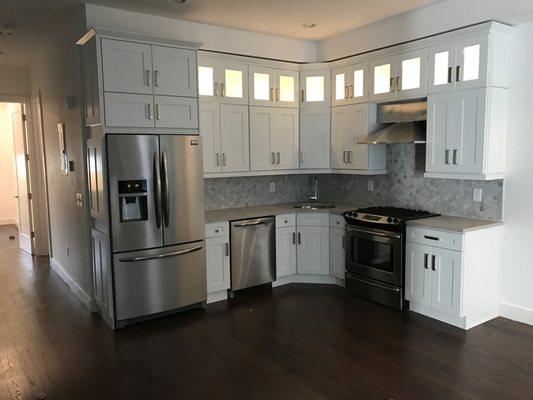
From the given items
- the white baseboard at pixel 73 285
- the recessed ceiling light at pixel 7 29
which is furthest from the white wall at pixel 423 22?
the white baseboard at pixel 73 285

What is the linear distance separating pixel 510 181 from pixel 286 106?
2576 mm

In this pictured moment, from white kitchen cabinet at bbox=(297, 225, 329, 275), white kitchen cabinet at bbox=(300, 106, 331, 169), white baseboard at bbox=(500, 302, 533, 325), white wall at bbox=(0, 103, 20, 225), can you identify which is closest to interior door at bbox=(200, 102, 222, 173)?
white kitchen cabinet at bbox=(300, 106, 331, 169)

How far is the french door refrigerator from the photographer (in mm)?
3828

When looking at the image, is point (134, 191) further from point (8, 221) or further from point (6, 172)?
point (8, 221)

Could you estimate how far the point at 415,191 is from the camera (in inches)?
186

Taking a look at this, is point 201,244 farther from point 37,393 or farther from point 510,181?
point 510,181

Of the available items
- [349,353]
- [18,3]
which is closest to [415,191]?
[349,353]

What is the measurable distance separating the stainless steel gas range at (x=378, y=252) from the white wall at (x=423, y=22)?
1.81 m

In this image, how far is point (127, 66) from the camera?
12.6ft

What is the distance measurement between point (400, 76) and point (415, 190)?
4.02ft

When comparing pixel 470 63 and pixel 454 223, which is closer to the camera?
pixel 470 63

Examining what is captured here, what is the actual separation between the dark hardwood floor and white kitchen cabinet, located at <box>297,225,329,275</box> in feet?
1.77

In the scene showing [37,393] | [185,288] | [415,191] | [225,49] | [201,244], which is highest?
[225,49]

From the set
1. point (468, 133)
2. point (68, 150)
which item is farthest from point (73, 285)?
point (468, 133)
